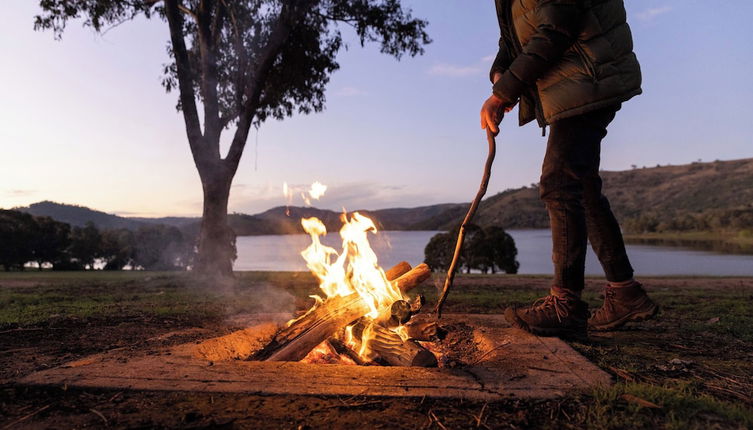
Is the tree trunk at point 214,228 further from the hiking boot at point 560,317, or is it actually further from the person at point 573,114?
the hiking boot at point 560,317

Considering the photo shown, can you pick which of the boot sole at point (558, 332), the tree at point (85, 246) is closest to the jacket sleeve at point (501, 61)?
the boot sole at point (558, 332)

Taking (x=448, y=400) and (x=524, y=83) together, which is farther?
(x=524, y=83)

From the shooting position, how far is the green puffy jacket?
10.1 feet

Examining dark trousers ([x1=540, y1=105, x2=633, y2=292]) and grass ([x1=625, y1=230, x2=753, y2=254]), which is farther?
grass ([x1=625, y1=230, x2=753, y2=254])

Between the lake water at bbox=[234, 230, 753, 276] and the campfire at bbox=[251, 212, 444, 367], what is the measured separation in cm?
16

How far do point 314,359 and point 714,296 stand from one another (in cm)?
690

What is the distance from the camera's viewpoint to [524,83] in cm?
321

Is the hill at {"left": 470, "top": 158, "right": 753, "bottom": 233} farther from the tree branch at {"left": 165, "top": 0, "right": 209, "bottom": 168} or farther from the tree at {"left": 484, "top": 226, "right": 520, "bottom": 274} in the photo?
the tree branch at {"left": 165, "top": 0, "right": 209, "bottom": 168}

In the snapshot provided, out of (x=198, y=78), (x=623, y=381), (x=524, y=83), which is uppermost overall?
(x=198, y=78)

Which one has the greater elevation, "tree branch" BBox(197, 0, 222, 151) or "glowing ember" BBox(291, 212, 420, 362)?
"tree branch" BBox(197, 0, 222, 151)

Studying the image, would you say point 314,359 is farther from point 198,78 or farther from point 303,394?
point 198,78

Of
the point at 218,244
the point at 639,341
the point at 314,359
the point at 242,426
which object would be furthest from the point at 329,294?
the point at 218,244

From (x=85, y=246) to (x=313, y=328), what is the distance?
27139 mm

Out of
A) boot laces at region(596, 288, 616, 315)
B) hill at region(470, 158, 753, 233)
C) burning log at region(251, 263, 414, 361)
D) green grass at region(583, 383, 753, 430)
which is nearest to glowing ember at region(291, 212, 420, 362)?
burning log at region(251, 263, 414, 361)
